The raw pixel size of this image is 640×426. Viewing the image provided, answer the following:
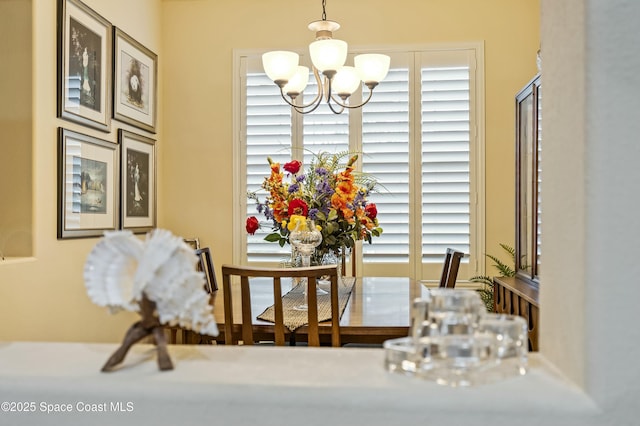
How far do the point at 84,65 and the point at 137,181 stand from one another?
1001mm

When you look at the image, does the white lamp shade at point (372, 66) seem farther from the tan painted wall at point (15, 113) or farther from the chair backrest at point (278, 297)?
the tan painted wall at point (15, 113)

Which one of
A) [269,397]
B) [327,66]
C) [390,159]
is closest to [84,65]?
[327,66]

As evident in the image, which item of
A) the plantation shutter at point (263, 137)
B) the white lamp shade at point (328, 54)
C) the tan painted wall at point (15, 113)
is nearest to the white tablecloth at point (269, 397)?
the white lamp shade at point (328, 54)

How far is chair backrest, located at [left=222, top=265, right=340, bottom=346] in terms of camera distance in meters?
1.91

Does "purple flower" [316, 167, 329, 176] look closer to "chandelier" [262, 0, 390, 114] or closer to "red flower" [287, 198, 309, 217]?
"red flower" [287, 198, 309, 217]

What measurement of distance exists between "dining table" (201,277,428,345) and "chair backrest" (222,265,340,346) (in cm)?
7

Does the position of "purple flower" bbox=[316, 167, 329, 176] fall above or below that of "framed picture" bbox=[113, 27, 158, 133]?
below

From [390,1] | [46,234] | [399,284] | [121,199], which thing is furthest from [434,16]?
[46,234]

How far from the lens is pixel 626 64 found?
0.93 m

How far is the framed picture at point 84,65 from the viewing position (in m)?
3.25

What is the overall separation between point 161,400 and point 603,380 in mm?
706

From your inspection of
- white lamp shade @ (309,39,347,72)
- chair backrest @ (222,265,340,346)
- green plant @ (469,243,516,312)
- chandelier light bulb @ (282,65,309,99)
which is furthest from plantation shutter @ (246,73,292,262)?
chair backrest @ (222,265,340,346)

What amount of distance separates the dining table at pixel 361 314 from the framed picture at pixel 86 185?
3.44ft

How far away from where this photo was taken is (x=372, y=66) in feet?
10.2
